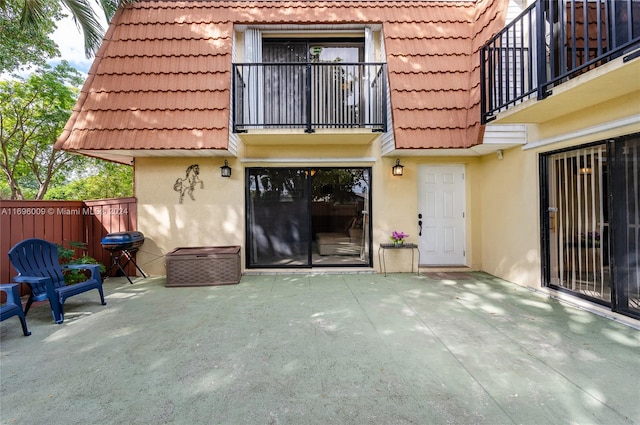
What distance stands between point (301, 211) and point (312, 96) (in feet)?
7.80

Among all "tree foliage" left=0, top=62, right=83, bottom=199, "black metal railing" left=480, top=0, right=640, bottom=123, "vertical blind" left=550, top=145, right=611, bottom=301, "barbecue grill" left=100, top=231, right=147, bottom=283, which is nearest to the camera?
"black metal railing" left=480, top=0, right=640, bottom=123

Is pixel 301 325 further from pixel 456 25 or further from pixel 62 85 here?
pixel 62 85

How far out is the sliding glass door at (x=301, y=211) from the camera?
20.4 feet

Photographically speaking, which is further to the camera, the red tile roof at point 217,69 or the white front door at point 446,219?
the white front door at point 446,219

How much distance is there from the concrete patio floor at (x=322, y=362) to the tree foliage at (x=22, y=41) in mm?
8921

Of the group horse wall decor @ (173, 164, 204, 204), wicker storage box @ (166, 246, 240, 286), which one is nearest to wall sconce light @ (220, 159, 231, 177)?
horse wall decor @ (173, 164, 204, 204)

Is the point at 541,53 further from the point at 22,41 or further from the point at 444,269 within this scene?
the point at 22,41

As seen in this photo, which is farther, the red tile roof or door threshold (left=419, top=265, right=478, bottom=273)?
door threshold (left=419, top=265, right=478, bottom=273)

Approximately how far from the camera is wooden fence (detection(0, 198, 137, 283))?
4.48 meters

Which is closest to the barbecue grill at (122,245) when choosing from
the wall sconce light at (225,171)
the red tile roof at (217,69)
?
the red tile roof at (217,69)

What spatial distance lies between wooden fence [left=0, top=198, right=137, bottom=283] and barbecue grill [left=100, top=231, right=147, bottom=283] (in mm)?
257

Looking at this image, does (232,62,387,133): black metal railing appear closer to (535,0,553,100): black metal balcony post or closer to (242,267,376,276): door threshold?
(535,0,553,100): black metal balcony post

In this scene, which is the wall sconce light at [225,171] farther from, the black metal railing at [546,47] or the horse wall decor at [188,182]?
the black metal railing at [546,47]

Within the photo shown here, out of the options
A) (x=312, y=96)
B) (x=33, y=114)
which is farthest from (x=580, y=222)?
(x=33, y=114)
